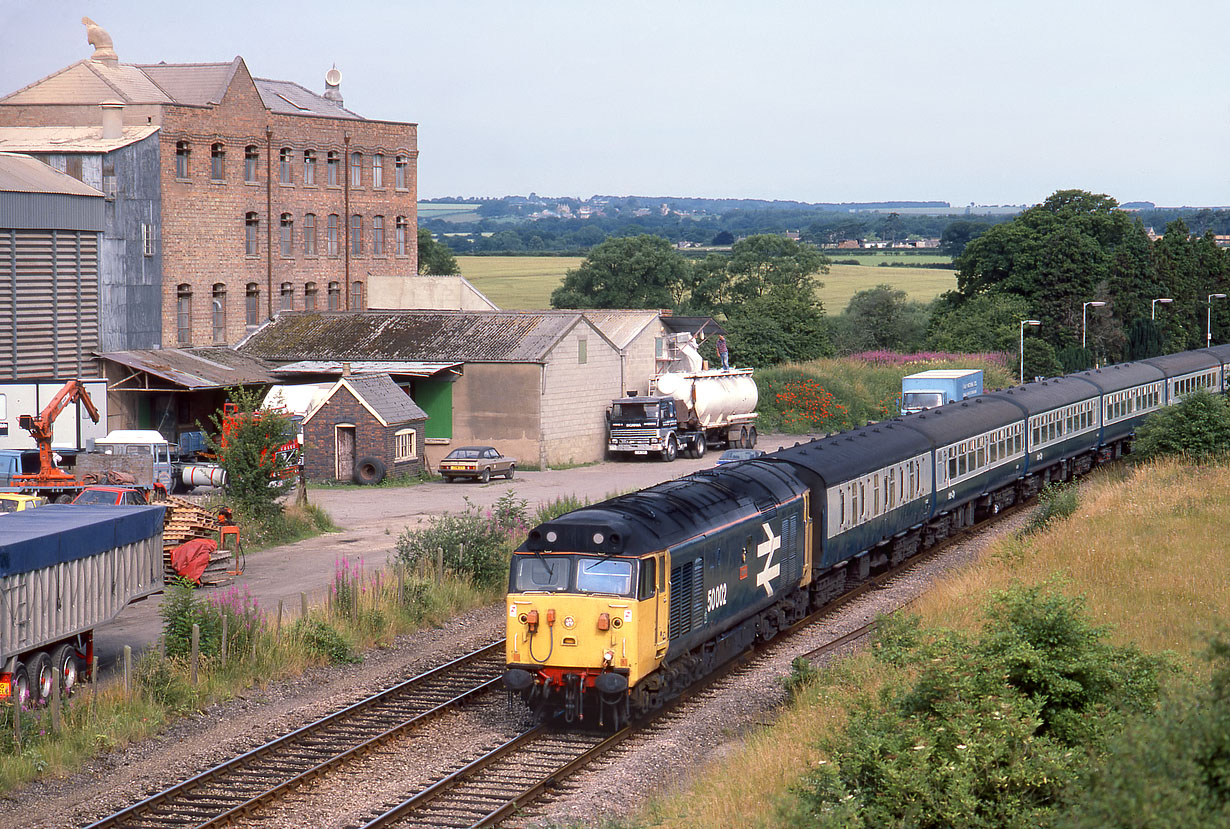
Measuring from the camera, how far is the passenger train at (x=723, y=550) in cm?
1653

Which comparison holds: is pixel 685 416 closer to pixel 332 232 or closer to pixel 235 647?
pixel 332 232

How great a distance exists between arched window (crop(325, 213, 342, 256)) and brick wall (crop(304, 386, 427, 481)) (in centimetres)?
1974

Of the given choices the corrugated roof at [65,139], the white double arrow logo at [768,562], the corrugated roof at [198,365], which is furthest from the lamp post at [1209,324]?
the white double arrow logo at [768,562]

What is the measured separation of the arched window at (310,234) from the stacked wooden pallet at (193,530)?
118 ft

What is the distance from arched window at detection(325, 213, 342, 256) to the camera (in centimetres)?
6444

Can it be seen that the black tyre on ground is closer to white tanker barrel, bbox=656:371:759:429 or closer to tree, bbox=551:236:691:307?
white tanker barrel, bbox=656:371:759:429

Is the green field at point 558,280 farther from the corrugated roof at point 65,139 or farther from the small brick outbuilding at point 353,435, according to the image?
the small brick outbuilding at point 353,435

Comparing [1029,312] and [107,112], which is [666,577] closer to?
[107,112]

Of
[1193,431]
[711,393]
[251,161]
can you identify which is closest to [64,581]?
[1193,431]

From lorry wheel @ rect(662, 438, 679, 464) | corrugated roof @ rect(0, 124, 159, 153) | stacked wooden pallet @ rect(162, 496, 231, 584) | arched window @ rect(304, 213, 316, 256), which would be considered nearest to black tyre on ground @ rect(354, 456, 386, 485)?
lorry wheel @ rect(662, 438, 679, 464)

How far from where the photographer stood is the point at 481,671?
69.0ft

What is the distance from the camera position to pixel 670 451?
5284cm

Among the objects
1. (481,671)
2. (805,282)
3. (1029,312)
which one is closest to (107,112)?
(481,671)

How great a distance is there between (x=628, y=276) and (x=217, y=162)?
6338cm
